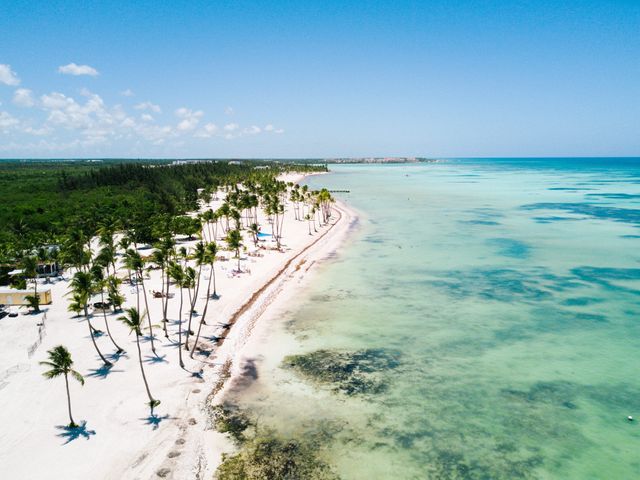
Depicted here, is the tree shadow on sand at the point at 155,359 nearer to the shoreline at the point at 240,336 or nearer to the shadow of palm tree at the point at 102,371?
the shadow of palm tree at the point at 102,371

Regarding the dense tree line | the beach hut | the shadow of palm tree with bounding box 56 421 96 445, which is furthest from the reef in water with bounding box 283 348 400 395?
the dense tree line

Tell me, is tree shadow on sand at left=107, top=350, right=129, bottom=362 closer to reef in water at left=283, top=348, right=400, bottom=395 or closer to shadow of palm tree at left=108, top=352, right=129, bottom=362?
shadow of palm tree at left=108, top=352, right=129, bottom=362

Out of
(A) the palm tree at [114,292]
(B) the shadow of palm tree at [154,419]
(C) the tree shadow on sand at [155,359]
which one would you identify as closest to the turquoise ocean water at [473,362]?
(B) the shadow of palm tree at [154,419]

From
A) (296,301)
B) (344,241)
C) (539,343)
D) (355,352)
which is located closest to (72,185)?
(344,241)

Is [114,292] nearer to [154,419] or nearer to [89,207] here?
[154,419]

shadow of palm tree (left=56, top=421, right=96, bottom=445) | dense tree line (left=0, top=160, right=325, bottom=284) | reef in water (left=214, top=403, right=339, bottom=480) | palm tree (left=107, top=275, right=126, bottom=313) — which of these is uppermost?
dense tree line (left=0, top=160, right=325, bottom=284)

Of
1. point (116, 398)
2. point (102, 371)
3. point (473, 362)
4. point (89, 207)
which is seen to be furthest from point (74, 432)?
point (89, 207)

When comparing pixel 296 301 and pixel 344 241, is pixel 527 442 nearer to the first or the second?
pixel 296 301
